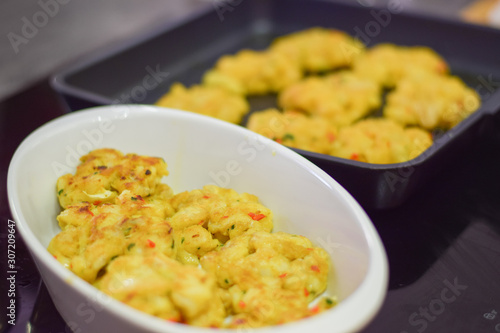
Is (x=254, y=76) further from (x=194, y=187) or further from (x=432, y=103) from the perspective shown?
(x=194, y=187)

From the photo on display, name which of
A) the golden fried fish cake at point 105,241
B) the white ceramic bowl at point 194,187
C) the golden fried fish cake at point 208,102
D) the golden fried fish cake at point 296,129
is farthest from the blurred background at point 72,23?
the golden fried fish cake at point 105,241

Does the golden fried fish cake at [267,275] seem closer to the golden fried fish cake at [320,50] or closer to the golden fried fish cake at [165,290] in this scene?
the golden fried fish cake at [165,290]

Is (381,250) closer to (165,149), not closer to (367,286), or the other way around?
(367,286)

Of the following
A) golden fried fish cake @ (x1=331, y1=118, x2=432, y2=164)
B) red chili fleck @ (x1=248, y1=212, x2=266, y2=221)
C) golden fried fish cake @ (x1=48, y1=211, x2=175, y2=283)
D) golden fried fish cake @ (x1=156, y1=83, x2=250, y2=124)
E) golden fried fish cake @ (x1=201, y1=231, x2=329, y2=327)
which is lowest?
golden fried fish cake @ (x1=331, y1=118, x2=432, y2=164)

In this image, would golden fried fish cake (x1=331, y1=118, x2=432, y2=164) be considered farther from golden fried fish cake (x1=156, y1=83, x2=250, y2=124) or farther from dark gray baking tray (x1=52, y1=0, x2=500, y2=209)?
golden fried fish cake (x1=156, y1=83, x2=250, y2=124)

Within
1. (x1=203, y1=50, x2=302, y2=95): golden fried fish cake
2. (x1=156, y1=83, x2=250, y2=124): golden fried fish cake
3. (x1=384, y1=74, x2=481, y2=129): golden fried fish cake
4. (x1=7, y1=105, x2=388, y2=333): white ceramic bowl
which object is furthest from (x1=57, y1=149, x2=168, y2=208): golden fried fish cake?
(x1=384, y1=74, x2=481, y2=129): golden fried fish cake

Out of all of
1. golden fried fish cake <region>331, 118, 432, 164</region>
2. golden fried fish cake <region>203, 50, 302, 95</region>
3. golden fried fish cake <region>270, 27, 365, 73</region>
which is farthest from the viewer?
golden fried fish cake <region>270, 27, 365, 73</region>

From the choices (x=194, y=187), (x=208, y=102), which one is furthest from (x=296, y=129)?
(x=194, y=187)
